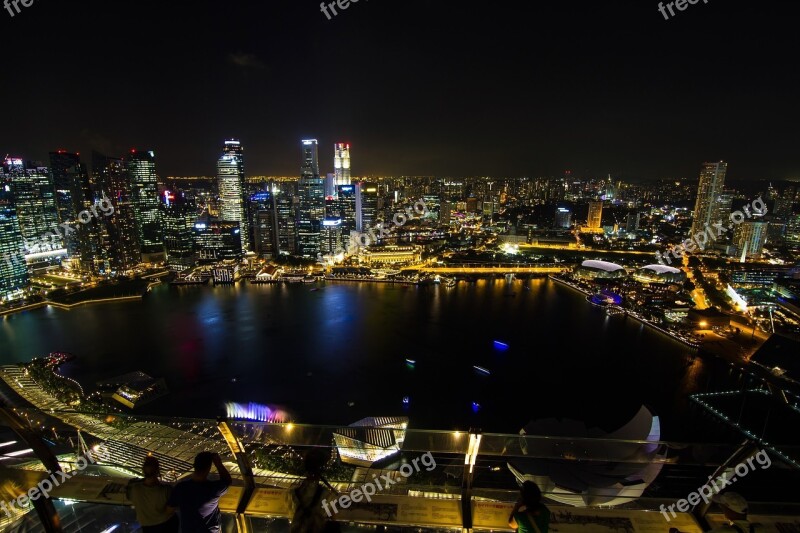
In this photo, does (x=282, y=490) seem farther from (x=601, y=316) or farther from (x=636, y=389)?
(x=601, y=316)

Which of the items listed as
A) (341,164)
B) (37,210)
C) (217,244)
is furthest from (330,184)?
(37,210)

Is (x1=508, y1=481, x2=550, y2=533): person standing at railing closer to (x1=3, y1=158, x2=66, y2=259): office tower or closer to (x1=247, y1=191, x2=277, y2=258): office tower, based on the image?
(x1=247, y1=191, x2=277, y2=258): office tower

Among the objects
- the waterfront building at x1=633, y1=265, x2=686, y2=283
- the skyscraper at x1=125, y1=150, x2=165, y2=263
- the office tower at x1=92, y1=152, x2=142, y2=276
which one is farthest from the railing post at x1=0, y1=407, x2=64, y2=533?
the skyscraper at x1=125, y1=150, x2=165, y2=263

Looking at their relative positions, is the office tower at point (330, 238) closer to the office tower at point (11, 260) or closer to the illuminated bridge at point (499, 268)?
the illuminated bridge at point (499, 268)

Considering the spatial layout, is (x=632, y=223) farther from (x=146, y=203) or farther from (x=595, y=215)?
(x=146, y=203)

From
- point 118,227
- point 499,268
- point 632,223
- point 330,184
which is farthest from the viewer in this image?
point 330,184

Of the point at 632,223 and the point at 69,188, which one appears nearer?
the point at 69,188
